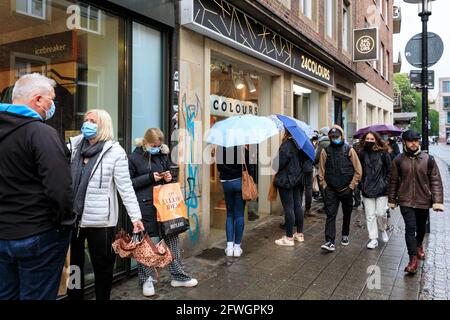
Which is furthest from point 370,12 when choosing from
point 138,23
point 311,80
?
point 138,23

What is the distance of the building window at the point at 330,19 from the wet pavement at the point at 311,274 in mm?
7724

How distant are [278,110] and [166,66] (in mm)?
3762

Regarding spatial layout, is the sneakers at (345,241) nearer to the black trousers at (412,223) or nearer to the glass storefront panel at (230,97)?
the black trousers at (412,223)

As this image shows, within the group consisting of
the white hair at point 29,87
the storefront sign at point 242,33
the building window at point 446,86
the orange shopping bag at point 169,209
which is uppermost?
the building window at point 446,86

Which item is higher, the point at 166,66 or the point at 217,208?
the point at 166,66

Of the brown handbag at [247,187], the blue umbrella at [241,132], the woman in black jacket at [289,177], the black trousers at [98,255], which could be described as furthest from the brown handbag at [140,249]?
the woman in black jacket at [289,177]

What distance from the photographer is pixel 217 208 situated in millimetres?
7234

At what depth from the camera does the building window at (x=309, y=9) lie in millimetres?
10031

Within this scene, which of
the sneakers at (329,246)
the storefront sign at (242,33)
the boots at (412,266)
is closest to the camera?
the boots at (412,266)

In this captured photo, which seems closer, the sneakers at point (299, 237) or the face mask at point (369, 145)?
the face mask at point (369, 145)

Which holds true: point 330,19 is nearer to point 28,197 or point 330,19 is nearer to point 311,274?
point 311,274

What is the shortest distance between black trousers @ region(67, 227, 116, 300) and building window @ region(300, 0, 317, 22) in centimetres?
867

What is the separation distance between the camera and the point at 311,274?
181 inches

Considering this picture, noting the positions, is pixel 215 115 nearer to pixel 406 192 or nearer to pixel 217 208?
pixel 217 208
